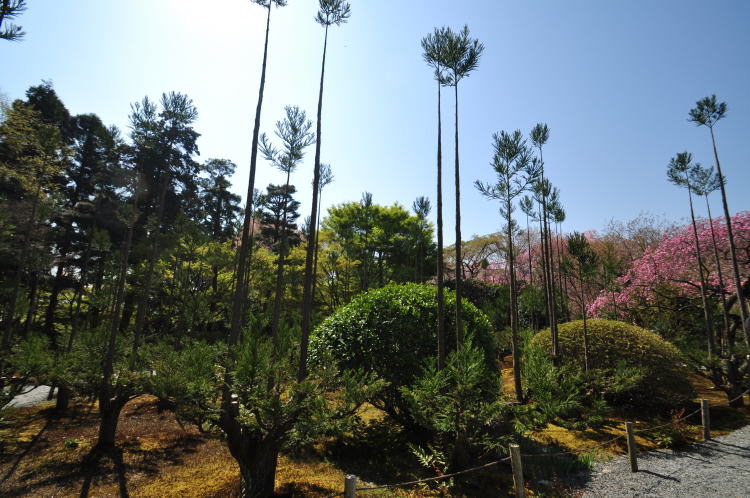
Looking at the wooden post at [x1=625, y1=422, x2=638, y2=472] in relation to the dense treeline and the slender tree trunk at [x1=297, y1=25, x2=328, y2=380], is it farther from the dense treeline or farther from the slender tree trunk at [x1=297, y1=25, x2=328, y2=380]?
the slender tree trunk at [x1=297, y1=25, x2=328, y2=380]

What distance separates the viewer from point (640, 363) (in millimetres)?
9008

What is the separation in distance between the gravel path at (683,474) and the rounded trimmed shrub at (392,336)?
273 centimetres

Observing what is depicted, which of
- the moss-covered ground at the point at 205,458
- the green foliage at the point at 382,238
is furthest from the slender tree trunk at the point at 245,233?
the green foliage at the point at 382,238

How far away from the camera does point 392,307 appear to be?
732 centimetres

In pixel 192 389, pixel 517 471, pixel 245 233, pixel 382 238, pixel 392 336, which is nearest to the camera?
pixel 192 389

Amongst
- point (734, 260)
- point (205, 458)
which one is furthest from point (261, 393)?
point (734, 260)

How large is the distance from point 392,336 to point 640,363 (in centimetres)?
743

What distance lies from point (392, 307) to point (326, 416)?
3216 mm

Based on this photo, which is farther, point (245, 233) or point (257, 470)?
point (245, 233)

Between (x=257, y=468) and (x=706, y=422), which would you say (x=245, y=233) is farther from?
(x=706, y=422)

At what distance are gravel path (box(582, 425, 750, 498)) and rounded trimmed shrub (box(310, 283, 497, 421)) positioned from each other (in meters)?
2.73

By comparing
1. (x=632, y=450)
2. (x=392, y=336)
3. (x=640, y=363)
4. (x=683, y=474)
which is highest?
(x=392, y=336)

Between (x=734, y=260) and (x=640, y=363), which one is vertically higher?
(x=734, y=260)

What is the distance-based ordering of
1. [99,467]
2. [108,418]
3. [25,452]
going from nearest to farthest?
[99,467], [108,418], [25,452]
